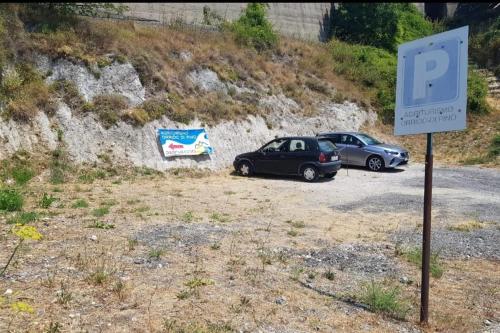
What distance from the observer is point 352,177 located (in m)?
16.7

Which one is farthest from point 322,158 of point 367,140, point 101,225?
point 101,225

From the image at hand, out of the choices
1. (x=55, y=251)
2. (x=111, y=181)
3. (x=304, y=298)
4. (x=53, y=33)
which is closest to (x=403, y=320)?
(x=304, y=298)

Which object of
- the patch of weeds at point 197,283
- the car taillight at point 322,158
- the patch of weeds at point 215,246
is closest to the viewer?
the patch of weeds at point 197,283

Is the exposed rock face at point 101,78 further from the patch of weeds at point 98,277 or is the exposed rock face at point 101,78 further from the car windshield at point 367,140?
the patch of weeds at point 98,277

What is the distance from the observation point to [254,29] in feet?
86.1

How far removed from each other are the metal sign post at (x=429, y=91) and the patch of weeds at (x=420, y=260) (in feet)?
5.23

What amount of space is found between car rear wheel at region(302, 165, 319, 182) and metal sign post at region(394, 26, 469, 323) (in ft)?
34.3

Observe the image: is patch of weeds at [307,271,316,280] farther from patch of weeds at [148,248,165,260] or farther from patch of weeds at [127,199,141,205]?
patch of weeds at [127,199,141,205]

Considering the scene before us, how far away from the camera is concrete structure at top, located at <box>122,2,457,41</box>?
25.2 meters

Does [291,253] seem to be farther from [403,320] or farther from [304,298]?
[403,320]

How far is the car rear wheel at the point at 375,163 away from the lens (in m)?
18.1

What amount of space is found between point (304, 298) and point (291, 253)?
1752 millimetres

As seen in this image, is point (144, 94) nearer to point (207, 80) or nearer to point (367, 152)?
point (207, 80)

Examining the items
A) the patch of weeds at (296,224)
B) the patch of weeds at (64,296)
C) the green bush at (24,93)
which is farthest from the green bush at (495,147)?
the patch of weeds at (64,296)
